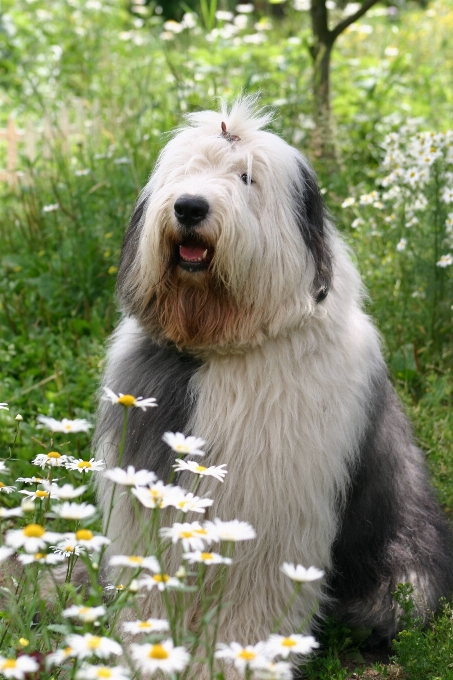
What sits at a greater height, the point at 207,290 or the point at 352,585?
the point at 207,290

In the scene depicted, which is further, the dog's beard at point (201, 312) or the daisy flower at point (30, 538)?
the dog's beard at point (201, 312)

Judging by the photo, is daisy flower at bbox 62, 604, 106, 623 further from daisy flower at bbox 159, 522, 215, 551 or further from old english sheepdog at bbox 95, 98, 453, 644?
old english sheepdog at bbox 95, 98, 453, 644

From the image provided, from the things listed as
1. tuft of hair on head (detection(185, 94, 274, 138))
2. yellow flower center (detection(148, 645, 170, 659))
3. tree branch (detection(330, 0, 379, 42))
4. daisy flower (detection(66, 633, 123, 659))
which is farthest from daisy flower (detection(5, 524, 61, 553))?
tree branch (detection(330, 0, 379, 42))

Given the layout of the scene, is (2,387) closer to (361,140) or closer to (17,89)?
(361,140)

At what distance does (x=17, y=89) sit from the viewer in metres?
9.35

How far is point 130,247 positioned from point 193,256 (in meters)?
0.31

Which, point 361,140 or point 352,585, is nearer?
point 352,585

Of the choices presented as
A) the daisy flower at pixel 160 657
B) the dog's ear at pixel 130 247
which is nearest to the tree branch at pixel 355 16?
the dog's ear at pixel 130 247

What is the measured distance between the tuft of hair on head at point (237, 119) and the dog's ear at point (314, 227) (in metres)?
0.20

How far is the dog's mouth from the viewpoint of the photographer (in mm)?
2605

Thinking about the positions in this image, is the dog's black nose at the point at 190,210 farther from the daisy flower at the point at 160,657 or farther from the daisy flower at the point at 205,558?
the daisy flower at the point at 160,657

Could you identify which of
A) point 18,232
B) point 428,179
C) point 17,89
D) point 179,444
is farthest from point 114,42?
point 179,444

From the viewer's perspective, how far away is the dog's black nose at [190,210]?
2498mm

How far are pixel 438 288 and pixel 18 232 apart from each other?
259 centimetres
